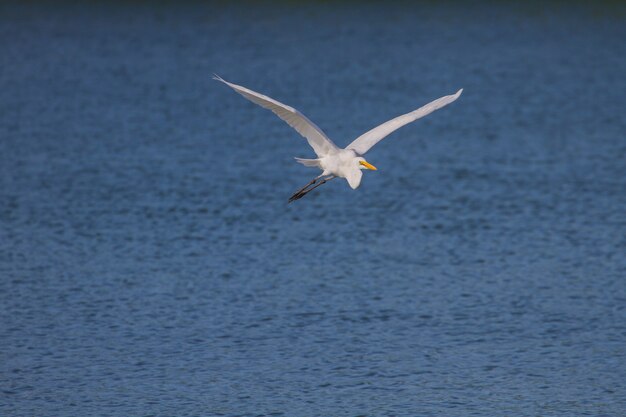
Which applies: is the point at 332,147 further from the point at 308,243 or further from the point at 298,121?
the point at 308,243

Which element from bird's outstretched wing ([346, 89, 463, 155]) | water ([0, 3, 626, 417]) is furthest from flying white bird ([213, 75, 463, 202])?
water ([0, 3, 626, 417])

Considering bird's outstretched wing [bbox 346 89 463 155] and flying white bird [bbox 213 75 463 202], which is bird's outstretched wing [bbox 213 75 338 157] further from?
bird's outstretched wing [bbox 346 89 463 155]

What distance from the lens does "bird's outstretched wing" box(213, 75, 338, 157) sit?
503 inches

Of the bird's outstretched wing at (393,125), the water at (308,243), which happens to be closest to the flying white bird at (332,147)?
the bird's outstretched wing at (393,125)

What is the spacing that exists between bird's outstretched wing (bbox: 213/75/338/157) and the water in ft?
10.0

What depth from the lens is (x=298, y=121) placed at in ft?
44.2

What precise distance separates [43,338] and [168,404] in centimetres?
304

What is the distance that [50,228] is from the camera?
21.9 meters

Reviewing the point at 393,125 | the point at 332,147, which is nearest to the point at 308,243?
the point at 393,125

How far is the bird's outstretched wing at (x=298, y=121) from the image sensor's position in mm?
12776

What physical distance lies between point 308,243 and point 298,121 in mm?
7634

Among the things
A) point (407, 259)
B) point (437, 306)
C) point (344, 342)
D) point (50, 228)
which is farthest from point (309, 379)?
point (50, 228)

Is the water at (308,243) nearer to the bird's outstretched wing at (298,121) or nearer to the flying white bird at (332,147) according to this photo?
the flying white bird at (332,147)

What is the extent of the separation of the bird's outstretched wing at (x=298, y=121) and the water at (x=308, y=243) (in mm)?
3057
